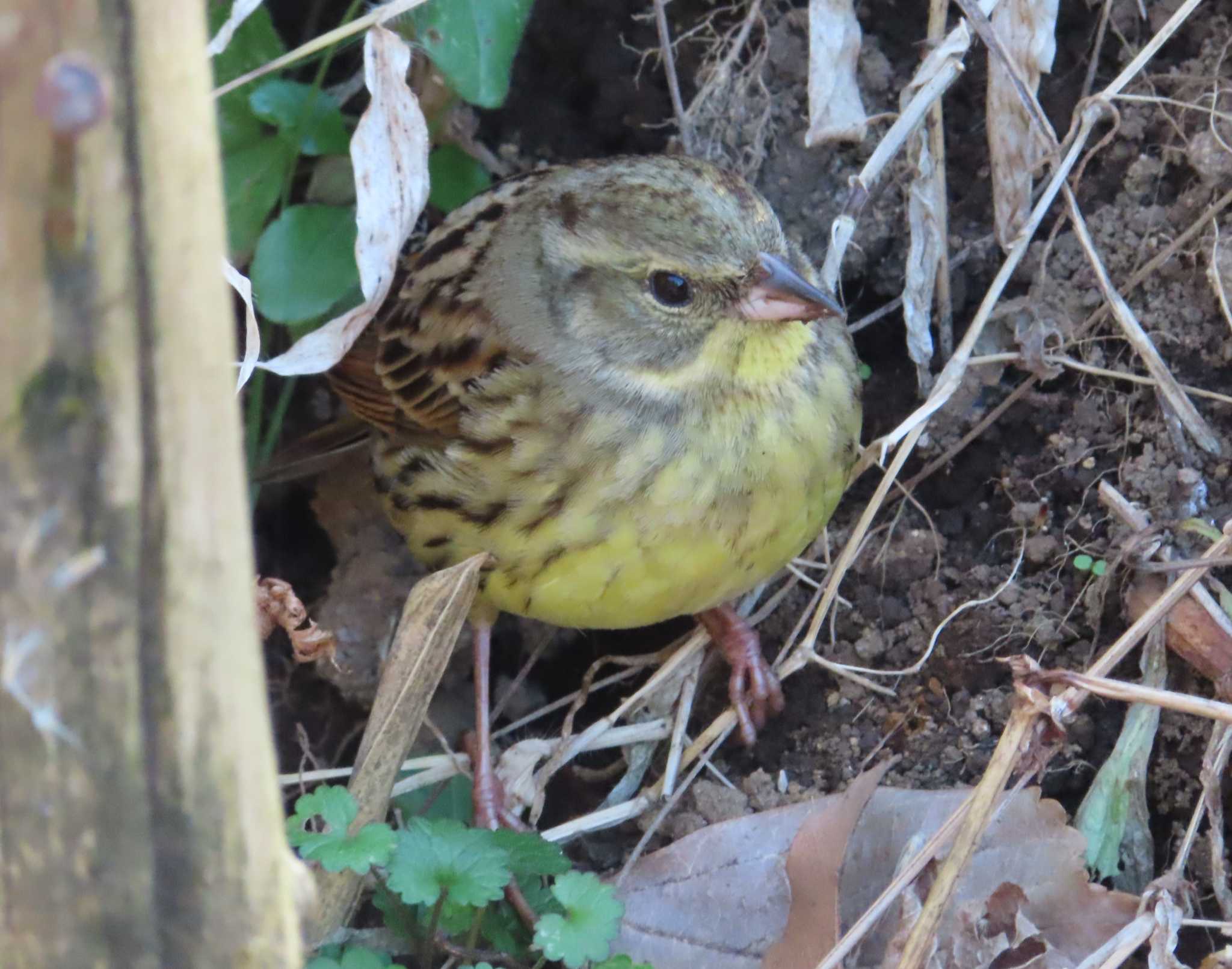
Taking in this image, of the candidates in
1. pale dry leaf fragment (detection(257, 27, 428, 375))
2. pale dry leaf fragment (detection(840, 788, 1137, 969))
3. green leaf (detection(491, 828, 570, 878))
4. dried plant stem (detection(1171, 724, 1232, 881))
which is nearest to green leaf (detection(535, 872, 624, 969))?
green leaf (detection(491, 828, 570, 878))

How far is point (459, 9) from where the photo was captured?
2914mm

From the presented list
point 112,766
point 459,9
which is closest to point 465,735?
point 459,9

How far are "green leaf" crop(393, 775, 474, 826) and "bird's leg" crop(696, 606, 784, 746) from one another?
55cm

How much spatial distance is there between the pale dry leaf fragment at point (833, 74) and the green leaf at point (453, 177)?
799mm

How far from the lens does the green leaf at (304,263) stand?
311 cm

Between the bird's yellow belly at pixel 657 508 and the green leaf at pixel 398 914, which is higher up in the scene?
the bird's yellow belly at pixel 657 508

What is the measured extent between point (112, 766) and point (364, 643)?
209 centimetres

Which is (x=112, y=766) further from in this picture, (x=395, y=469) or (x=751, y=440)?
(x=395, y=469)

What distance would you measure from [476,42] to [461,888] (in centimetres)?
163

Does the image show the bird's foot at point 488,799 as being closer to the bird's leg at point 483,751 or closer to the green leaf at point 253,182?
the bird's leg at point 483,751

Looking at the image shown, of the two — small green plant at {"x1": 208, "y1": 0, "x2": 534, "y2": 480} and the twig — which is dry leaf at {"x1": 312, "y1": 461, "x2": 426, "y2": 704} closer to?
small green plant at {"x1": 208, "y1": 0, "x2": 534, "y2": 480}

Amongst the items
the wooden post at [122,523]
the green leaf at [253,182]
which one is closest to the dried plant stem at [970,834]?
the wooden post at [122,523]

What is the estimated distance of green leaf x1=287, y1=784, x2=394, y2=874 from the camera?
2.09m

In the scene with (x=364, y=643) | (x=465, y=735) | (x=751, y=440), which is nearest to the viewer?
(x=751, y=440)
